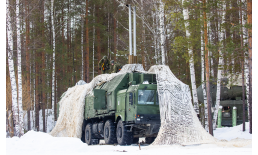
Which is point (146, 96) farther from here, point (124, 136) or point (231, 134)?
point (231, 134)

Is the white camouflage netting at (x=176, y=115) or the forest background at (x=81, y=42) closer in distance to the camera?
the white camouflage netting at (x=176, y=115)

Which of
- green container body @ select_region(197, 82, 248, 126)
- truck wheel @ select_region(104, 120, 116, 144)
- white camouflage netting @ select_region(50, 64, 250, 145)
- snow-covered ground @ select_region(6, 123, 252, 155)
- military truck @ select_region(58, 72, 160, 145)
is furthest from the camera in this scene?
green container body @ select_region(197, 82, 248, 126)

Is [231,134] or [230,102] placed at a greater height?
[230,102]

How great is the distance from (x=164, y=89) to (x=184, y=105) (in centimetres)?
90

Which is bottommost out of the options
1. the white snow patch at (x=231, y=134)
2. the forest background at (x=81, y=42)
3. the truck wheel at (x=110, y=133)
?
the white snow patch at (x=231, y=134)

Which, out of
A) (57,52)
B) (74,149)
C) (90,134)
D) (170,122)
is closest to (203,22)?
(170,122)

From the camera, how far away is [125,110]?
1261cm

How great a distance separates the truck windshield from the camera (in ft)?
39.6

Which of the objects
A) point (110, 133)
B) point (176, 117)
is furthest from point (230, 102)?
point (176, 117)

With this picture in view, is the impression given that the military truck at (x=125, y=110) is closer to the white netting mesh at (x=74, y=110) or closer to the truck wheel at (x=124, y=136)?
the truck wheel at (x=124, y=136)

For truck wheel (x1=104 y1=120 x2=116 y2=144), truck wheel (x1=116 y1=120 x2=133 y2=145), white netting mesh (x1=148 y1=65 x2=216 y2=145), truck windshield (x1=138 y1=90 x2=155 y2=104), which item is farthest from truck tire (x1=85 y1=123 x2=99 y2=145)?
white netting mesh (x1=148 y1=65 x2=216 y2=145)

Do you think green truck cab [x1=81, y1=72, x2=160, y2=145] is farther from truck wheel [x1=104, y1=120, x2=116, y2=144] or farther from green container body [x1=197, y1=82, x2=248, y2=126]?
green container body [x1=197, y1=82, x2=248, y2=126]

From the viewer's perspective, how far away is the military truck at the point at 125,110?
39.5 feet

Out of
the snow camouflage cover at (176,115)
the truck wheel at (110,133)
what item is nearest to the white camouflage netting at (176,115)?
the snow camouflage cover at (176,115)
